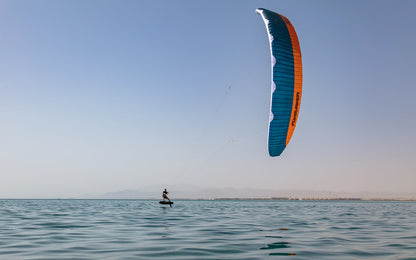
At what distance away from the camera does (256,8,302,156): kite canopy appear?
56.0 ft

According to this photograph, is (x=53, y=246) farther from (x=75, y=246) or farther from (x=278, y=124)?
(x=278, y=124)

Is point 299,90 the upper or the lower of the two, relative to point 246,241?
upper

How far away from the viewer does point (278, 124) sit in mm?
17203

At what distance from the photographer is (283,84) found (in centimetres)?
1714

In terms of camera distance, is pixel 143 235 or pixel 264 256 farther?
pixel 143 235

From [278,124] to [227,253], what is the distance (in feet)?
27.9

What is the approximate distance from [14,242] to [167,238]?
521cm

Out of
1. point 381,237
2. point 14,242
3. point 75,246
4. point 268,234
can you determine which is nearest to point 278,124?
point 268,234

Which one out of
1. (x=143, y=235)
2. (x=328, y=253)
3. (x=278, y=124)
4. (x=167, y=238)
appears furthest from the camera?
(x=278, y=124)

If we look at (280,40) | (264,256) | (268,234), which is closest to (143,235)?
(268,234)

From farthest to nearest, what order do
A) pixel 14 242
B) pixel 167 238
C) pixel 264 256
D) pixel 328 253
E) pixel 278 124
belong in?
pixel 278 124, pixel 167 238, pixel 14 242, pixel 328 253, pixel 264 256

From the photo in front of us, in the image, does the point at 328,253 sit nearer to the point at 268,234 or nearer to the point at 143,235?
the point at 268,234

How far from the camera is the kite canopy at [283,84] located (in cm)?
1706

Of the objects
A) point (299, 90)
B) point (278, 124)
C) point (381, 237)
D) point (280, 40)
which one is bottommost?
point (381, 237)
